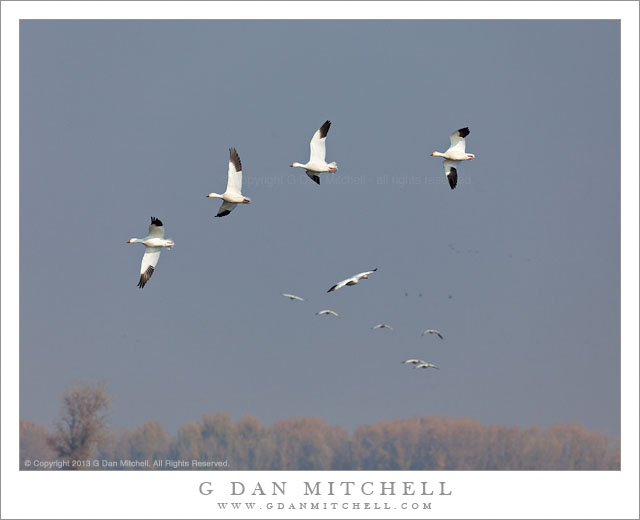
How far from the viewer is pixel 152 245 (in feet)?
121

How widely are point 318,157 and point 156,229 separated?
6368mm

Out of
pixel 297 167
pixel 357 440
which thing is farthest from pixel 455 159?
pixel 357 440

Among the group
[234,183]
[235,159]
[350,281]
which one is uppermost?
[235,159]

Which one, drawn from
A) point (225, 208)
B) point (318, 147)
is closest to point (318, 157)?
point (318, 147)

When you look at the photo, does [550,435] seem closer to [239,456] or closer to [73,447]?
[239,456]

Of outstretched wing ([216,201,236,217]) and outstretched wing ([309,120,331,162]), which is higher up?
outstretched wing ([309,120,331,162])

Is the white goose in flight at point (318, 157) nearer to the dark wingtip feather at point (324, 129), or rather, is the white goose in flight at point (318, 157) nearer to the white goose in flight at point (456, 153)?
the dark wingtip feather at point (324, 129)

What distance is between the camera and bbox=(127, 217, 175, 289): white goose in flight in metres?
36.8

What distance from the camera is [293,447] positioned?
3716 inches

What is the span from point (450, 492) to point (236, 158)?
15.6 meters

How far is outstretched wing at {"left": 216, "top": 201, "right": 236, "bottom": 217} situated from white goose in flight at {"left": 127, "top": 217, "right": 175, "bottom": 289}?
258 cm

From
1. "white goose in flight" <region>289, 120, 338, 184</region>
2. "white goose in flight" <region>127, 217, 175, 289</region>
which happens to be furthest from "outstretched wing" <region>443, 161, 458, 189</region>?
"white goose in flight" <region>127, 217, 175, 289</region>

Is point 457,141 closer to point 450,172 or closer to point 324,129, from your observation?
point 450,172

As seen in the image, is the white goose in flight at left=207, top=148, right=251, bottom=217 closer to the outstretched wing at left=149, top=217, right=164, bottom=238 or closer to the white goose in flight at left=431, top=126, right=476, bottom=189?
the outstretched wing at left=149, top=217, right=164, bottom=238
